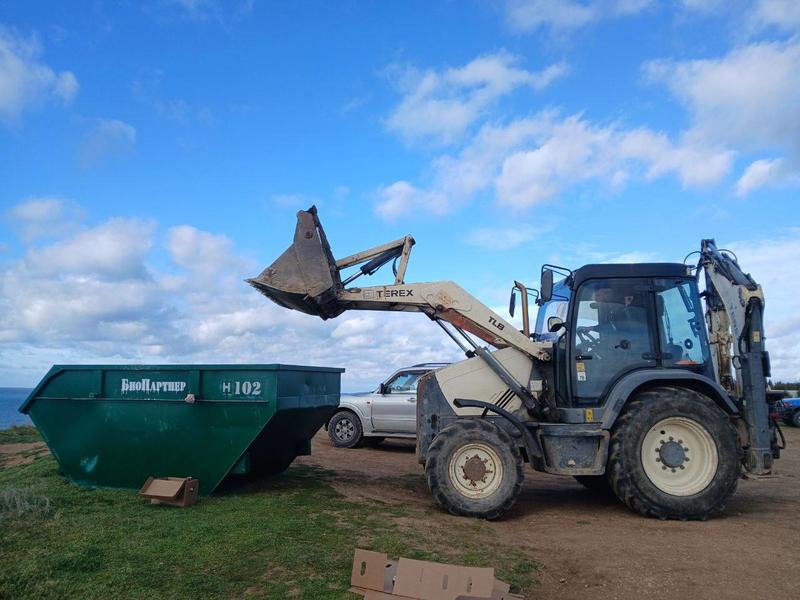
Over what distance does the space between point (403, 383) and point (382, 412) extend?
75 cm

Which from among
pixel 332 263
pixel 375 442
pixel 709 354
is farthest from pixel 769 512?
pixel 375 442

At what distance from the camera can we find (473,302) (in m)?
7.84

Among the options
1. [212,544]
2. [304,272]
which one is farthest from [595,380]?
[212,544]

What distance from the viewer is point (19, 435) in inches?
626

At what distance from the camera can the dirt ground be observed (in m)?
4.75

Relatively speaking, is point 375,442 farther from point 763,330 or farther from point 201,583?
point 201,583

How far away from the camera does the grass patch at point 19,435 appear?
14664mm

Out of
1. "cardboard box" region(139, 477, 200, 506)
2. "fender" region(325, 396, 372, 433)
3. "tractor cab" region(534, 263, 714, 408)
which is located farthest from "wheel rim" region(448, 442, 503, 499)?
"fender" region(325, 396, 372, 433)

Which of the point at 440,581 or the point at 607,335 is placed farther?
the point at 607,335

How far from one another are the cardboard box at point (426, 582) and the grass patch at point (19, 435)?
13.6 metres

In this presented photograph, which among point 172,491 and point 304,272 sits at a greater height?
point 304,272

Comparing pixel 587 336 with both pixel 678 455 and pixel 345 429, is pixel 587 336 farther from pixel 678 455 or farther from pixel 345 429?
pixel 345 429

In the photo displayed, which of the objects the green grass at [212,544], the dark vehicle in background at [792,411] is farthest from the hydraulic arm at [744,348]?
the dark vehicle in background at [792,411]

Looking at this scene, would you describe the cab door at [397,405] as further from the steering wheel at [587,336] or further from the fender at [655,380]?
the fender at [655,380]
